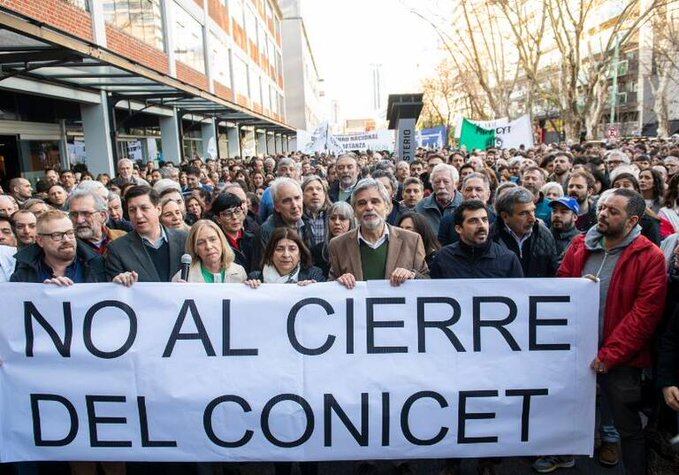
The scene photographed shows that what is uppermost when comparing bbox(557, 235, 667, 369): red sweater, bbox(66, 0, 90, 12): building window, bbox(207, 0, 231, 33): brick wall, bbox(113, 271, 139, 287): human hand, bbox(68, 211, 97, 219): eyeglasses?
bbox(207, 0, 231, 33): brick wall

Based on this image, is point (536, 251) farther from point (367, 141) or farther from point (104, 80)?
point (367, 141)

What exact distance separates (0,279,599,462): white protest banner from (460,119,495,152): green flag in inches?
506

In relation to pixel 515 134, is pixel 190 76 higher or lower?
higher

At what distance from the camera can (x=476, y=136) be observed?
15.5 meters

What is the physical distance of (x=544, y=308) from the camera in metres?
3.12

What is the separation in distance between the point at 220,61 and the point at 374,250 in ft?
89.5

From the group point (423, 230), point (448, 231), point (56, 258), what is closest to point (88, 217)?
point (56, 258)

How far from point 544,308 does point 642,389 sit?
0.73 m

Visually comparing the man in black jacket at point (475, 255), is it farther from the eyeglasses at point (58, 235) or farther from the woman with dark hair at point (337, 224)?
the eyeglasses at point (58, 235)

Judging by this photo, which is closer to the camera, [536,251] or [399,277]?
[399,277]

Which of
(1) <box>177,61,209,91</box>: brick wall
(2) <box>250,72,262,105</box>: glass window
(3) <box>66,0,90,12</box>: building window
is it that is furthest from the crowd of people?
(2) <box>250,72,262,105</box>: glass window

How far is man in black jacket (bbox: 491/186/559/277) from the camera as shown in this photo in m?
3.89

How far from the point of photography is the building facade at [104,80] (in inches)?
309

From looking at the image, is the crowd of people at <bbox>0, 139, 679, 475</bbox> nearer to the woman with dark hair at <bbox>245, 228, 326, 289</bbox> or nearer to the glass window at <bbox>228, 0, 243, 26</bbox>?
the woman with dark hair at <bbox>245, 228, 326, 289</bbox>
